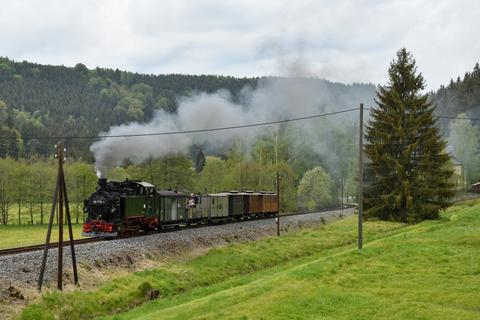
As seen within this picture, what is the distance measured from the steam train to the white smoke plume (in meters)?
5.32

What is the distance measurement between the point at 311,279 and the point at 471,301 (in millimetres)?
6176

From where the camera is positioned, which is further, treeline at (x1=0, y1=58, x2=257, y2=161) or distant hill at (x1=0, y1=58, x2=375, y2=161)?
treeline at (x1=0, y1=58, x2=257, y2=161)

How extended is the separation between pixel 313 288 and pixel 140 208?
1966 cm

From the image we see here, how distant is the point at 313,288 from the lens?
18938 mm

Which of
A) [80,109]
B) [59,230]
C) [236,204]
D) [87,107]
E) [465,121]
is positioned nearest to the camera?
[59,230]

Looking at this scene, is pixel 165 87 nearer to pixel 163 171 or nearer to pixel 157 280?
pixel 163 171

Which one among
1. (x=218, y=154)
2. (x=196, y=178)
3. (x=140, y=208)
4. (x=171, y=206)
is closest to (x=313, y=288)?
(x=140, y=208)

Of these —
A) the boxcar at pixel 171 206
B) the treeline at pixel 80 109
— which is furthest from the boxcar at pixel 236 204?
the treeline at pixel 80 109

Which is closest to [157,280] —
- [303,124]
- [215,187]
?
[215,187]

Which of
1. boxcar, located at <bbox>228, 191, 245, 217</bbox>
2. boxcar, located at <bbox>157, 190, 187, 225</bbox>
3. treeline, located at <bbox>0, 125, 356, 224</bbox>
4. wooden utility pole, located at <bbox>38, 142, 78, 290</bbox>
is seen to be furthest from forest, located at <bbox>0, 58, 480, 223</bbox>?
wooden utility pole, located at <bbox>38, 142, 78, 290</bbox>

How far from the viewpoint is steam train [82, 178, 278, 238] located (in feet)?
110

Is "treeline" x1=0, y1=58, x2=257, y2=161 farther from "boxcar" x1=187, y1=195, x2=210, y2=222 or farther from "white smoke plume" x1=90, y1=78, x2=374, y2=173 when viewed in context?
"boxcar" x1=187, y1=195, x2=210, y2=222

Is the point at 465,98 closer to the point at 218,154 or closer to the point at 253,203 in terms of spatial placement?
the point at 218,154

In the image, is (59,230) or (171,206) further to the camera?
(171,206)
